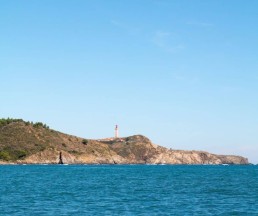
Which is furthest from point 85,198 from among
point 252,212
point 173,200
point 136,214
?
point 252,212

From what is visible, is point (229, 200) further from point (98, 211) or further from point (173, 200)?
point (98, 211)

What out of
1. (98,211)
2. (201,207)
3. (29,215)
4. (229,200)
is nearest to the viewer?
(29,215)

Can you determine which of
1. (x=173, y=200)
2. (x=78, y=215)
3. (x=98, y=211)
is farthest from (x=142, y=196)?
(x=78, y=215)

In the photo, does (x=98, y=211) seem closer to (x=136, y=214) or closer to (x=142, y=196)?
(x=136, y=214)

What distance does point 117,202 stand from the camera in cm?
6644

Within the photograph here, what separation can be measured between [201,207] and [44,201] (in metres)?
22.4

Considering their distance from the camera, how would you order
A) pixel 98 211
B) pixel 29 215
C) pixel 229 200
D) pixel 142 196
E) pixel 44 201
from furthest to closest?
pixel 142 196, pixel 229 200, pixel 44 201, pixel 98 211, pixel 29 215

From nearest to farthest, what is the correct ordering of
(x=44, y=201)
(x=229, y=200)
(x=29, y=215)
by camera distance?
(x=29, y=215) < (x=44, y=201) < (x=229, y=200)

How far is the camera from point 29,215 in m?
51.6

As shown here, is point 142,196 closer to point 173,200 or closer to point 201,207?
point 173,200

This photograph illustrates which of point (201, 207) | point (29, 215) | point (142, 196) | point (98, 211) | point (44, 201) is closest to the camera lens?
point (29, 215)

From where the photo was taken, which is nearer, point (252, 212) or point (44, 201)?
point (252, 212)

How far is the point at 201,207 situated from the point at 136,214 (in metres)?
11.0

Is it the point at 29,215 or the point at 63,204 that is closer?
the point at 29,215
